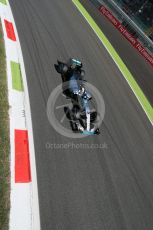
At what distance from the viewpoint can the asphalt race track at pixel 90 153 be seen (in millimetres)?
7328

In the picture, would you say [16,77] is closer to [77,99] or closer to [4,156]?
[77,99]

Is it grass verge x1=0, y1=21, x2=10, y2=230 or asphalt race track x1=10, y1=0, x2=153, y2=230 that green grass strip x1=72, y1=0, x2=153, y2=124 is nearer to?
asphalt race track x1=10, y1=0, x2=153, y2=230

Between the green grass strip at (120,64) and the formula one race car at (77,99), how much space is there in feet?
9.55

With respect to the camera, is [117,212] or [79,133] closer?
[117,212]

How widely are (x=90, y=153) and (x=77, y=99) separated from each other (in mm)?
2126

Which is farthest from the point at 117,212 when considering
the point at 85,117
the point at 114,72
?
the point at 114,72

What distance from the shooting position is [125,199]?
26.6 ft

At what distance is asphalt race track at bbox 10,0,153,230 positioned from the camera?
289 inches

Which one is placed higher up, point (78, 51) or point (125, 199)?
point (125, 199)

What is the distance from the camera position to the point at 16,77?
10258mm

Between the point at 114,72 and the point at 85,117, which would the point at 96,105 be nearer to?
the point at 85,117

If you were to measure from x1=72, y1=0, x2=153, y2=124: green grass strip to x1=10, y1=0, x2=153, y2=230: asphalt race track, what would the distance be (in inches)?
15.4

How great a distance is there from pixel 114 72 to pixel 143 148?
463 centimetres

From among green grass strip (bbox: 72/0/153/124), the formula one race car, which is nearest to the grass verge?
the formula one race car
